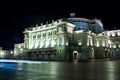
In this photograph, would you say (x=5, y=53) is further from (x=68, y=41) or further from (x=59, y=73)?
(x=59, y=73)

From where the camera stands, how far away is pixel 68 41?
84.1 meters

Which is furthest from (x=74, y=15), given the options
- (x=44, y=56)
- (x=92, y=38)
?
(x=44, y=56)

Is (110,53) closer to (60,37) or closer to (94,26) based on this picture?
(94,26)

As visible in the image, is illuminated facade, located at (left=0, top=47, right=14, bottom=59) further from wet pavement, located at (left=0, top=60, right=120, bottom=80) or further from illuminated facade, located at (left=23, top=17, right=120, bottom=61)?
wet pavement, located at (left=0, top=60, right=120, bottom=80)

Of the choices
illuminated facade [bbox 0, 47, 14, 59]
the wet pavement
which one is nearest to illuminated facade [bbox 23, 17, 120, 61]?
illuminated facade [bbox 0, 47, 14, 59]

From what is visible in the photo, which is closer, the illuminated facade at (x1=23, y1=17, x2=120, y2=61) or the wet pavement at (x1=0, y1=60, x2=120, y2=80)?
the wet pavement at (x1=0, y1=60, x2=120, y2=80)

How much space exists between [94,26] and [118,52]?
23.5 m

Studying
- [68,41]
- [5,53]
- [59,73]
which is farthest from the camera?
[5,53]

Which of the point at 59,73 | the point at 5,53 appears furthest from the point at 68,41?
the point at 5,53

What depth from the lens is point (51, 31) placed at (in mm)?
91125

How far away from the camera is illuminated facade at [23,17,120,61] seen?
3290 inches

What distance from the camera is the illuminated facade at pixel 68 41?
83.6 metres

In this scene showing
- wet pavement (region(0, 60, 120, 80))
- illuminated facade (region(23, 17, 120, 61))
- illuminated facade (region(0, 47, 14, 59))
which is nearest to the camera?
wet pavement (region(0, 60, 120, 80))

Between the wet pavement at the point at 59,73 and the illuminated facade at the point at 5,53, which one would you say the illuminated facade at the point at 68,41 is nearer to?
the illuminated facade at the point at 5,53
